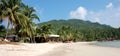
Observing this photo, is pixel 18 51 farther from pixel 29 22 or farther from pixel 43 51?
pixel 29 22

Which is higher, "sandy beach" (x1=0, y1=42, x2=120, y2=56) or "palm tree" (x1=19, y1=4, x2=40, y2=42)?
"palm tree" (x1=19, y1=4, x2=40, y2=42)

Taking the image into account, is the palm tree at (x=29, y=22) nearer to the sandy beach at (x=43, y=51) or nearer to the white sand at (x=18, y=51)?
the sandy beach at (x=43, y=51)

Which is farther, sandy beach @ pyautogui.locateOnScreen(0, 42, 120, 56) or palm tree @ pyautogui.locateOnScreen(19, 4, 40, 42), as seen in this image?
palm tree @ pyautogui.locateOnScreen(19, 4, 40, 42)

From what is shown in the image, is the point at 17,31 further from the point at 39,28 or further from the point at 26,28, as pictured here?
the point at 39,28

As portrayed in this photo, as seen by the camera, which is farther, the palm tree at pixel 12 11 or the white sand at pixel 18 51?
the palm tree at pixel 12 11

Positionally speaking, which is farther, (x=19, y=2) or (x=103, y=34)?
(x=103, y=34)

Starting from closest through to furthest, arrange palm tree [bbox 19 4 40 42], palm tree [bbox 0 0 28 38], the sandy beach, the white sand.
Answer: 1. the white sand
2. the sandy beach
3. palm tree [bbox 0 0 28 38]
4. palm tree [bbox 19 4 40 42]

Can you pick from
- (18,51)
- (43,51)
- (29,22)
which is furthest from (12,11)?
(18,51)

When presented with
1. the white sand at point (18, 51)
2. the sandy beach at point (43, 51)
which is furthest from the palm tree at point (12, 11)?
the white sand at point (18, 51)

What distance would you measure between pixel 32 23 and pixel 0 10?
1068 centimetres

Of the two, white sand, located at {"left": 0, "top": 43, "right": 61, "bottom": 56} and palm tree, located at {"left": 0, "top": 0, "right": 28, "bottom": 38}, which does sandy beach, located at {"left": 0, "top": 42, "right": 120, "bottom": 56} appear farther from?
palm tree, located at {"left": 0, "top": 0, "right": 28, "bottom": 38}

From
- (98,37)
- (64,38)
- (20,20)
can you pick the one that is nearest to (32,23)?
(20,20)

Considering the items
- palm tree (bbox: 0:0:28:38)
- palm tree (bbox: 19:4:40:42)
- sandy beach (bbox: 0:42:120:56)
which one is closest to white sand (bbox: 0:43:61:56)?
sandy beach (bbox: 0:42:120:56)

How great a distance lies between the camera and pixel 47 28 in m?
51.9
